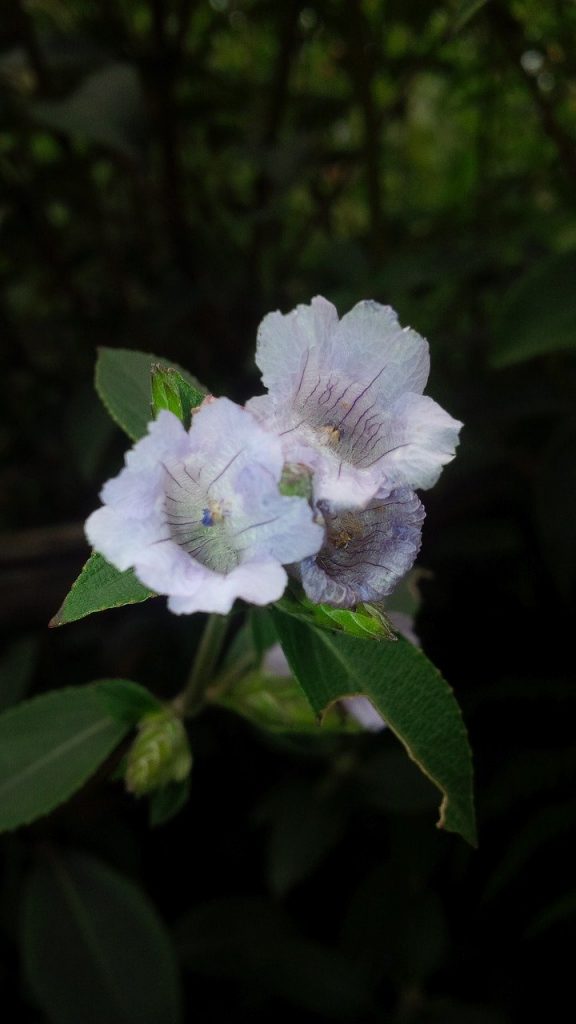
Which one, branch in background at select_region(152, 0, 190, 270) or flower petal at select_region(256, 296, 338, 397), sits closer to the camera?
flower petal at select_region(256, 296, 338, 397)

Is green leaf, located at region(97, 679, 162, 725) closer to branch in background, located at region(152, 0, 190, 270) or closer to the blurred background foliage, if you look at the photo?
the blurred background foliage

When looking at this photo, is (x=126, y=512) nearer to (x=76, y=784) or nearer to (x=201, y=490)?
(x=201, y=490)

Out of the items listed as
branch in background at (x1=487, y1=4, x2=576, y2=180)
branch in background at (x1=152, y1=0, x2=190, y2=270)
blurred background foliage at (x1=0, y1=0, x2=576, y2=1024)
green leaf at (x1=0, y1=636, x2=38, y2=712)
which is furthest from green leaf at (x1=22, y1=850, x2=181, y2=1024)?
branch in background at (x1=487, y1=4, x2=576, y2=180)

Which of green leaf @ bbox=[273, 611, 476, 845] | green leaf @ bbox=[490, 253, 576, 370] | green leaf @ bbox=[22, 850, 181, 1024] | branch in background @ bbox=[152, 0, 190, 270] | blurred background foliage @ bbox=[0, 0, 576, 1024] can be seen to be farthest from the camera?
branch in background @ bbox=[152, 0, 190, 270]

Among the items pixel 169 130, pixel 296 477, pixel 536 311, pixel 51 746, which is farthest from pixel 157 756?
pixel 169 130

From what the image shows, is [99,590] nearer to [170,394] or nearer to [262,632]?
[170,394]

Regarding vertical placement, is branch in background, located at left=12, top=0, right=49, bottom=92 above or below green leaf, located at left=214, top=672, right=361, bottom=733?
above

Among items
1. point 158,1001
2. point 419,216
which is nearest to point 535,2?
point 419,216

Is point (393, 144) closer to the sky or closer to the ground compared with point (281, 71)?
closer to the sky
